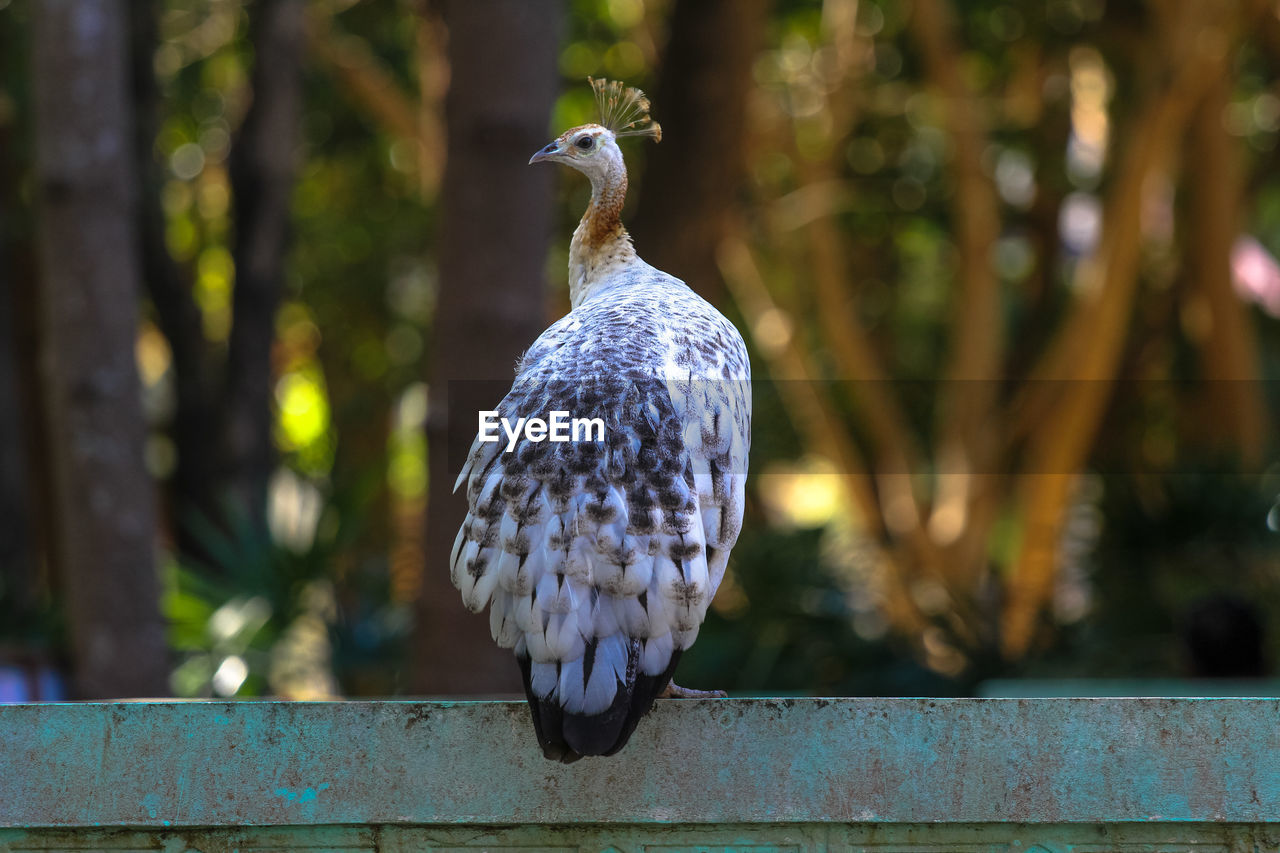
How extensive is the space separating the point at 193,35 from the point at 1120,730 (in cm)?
1110

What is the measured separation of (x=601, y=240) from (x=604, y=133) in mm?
255

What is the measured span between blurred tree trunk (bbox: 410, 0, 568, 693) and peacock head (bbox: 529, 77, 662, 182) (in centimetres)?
187

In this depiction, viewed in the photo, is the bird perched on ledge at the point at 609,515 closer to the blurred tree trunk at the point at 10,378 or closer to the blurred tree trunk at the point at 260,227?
the blurred tree trunk at the point at 260,227

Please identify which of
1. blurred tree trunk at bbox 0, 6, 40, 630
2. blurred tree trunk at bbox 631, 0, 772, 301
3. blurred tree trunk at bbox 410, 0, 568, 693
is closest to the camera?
blurred tree trunk at bbox 410, 0, 568, 693

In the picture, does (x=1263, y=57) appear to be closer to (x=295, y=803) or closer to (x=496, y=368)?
(x=496, y=368)

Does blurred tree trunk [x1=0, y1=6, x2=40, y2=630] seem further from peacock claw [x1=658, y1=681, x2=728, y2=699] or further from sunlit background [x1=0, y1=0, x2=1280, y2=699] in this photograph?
peacock claw [x1=658, y1=681, x2=728, y2=699]

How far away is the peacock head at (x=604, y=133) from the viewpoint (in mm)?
3176

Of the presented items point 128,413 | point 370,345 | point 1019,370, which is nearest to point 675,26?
point 128,413

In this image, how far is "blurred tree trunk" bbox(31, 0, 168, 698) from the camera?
212 inches

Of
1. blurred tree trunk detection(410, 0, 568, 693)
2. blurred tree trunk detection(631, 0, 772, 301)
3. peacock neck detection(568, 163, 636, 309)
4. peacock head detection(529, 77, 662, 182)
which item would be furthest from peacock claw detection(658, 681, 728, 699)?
blurred tree trunk detection(631, 0, 772, 301)

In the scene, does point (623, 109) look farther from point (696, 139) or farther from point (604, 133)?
point (696, 139)

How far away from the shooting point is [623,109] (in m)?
3.29

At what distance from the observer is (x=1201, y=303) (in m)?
11.1
